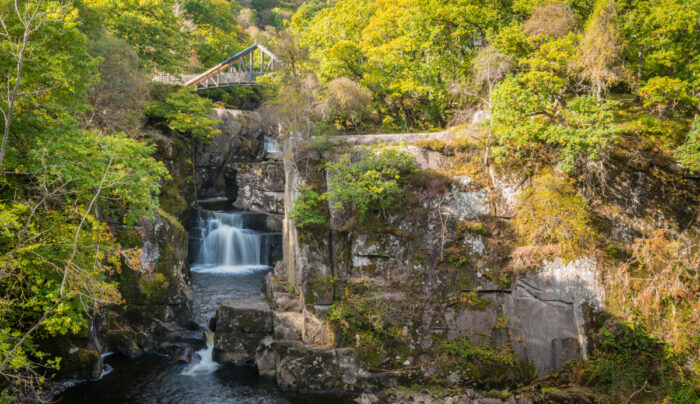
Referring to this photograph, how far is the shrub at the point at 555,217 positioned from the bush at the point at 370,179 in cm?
341

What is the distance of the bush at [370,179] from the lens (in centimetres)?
1077

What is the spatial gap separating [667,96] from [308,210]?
10.7m

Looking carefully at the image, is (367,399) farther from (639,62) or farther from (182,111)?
(182,111)

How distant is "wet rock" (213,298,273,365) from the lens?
11.4m

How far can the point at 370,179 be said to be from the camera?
36.0ft

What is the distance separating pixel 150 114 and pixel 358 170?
14917mm

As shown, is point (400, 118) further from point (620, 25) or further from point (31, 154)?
point (31, 154)

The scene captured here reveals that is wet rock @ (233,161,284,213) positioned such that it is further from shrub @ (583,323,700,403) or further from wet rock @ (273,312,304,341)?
shrub @ (583,323,700,403)

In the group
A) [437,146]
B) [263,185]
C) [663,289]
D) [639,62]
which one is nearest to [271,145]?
[263,185]

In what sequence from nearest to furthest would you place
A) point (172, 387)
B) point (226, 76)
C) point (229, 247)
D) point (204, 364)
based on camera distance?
point (172, 387) → point (204, 364) → point (229, 247) → point (226, 76)

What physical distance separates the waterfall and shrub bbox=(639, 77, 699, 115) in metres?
16.3

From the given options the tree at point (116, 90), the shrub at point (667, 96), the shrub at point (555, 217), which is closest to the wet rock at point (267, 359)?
the shrub at point (555, 217)

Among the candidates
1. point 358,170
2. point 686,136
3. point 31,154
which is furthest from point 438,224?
point 31,154

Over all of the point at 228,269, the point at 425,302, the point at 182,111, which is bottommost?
the point at 425,302
